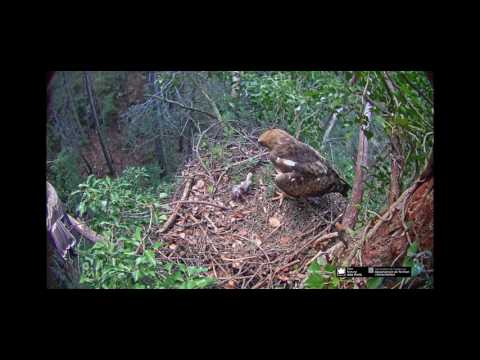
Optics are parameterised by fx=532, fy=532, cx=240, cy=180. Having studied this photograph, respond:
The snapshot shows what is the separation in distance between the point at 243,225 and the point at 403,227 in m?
0.99

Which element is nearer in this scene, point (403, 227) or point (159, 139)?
point (403, 227)

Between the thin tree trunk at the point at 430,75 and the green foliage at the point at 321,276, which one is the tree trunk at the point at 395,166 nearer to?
the thin tree trunk at the point at 430,75

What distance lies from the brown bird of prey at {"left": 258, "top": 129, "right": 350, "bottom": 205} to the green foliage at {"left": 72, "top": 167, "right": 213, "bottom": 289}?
2.46 feet

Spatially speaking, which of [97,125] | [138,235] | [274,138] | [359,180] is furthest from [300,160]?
[97,125]

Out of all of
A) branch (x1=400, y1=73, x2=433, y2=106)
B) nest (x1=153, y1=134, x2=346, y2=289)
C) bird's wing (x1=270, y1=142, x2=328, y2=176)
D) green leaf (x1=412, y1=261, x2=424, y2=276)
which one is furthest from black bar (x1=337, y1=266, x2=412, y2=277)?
branch (x1=400, y1=73, x2=433, y2=106)

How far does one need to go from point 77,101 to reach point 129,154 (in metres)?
0.47

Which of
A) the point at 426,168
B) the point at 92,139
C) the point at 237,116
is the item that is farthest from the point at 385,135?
the point at 92,139

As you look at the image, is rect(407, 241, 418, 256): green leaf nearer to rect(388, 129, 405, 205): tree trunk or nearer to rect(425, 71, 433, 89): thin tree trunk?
rect(388, 129, 405, 205): tree trunk

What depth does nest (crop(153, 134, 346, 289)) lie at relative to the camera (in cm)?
332

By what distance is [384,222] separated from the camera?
3281 mm

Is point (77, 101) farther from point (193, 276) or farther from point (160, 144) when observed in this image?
point (193, 276)

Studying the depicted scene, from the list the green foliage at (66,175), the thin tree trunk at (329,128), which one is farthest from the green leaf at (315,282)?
the green foliage at (66,175)

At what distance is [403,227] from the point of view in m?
3.26

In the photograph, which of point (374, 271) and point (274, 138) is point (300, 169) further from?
point (374, 271)
